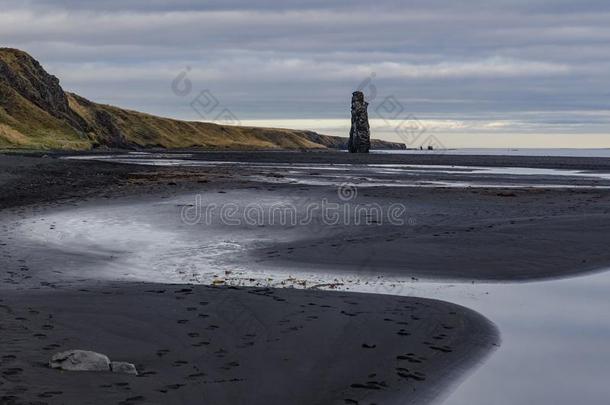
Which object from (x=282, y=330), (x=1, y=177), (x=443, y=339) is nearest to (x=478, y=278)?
(x=443, y=339)

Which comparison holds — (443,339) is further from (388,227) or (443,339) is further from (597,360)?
(388,227)

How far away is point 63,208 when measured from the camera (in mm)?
26500

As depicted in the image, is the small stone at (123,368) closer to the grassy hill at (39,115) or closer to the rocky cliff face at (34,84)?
the grassy hill at (39,115)

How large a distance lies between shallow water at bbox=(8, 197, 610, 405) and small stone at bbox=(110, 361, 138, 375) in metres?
3.37

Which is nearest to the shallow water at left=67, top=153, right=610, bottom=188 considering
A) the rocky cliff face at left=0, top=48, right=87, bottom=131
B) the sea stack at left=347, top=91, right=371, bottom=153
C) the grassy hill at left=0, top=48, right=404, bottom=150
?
the grassy hill at left=0, top=48, right=404, bottom=150

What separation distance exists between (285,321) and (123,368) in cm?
328

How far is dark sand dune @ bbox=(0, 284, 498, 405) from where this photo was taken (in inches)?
303

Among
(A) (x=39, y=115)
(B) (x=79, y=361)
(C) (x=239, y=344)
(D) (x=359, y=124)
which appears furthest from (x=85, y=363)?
(D) (x=359, y=124)

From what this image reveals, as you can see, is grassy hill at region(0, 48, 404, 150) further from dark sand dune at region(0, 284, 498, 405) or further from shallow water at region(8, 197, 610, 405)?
dark sand dune at region(0, 284, 498, 405)

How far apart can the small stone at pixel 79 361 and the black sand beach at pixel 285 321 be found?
0.55 feet

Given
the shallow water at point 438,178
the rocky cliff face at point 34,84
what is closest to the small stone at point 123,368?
the shallow water at point 438,178

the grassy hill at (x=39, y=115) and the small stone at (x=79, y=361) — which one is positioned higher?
the grassy hill at (x=39, y=115)

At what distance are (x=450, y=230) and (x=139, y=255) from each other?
917cm

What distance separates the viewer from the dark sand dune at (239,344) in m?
7.68
